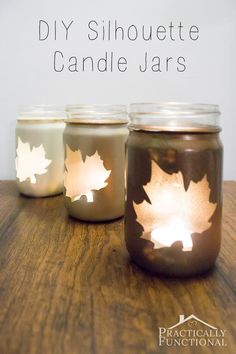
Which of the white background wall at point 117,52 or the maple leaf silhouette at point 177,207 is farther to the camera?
the white background wall at point 117,52

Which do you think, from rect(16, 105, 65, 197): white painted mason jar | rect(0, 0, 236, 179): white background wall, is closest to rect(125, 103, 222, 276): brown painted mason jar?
rect(16, 105, 65, 197): white painted mason jar

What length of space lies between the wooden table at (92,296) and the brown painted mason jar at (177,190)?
1.2 inches

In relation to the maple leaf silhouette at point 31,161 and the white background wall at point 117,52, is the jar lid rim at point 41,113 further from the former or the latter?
the white background wall at point 117,52

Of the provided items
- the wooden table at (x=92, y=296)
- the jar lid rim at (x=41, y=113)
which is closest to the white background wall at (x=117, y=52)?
the jar lid rim at (x=41, y=113)

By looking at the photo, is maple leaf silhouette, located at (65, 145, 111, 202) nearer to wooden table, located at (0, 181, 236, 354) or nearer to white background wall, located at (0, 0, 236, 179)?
wooden table, located at (0, 181, 236, 354)

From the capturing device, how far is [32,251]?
1.60 feet

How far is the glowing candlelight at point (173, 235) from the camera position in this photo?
40cm

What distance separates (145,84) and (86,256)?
64 cm

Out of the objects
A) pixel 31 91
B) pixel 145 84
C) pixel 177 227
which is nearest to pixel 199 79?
pixel 145 84

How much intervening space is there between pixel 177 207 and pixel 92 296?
137 mm

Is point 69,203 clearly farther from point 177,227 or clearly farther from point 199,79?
point 199,79

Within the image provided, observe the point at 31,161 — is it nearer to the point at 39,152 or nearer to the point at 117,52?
the point at 39,152

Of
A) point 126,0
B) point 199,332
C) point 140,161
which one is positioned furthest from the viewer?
point 126,0

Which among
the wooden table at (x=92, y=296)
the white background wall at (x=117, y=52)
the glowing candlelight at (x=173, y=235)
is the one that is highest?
the white background wall at (x=117, y=52)
